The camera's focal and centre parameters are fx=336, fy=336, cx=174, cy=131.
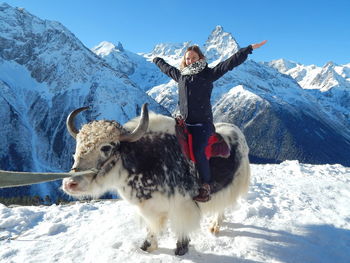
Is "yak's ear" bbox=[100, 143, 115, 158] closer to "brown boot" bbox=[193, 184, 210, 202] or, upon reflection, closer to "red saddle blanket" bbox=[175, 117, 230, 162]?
"red saddle blanket" bbox=[175, 117, 230, 162]

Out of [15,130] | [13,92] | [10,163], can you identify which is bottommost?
[10,163]

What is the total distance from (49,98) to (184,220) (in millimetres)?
168050

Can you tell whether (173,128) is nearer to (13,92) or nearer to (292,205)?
(292,205)

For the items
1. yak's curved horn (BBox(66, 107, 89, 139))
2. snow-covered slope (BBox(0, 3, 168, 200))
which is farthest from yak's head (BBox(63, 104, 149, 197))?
snow-covered slope (BBox(0, 3, 168, 200))

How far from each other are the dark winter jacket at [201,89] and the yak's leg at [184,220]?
1144 mm

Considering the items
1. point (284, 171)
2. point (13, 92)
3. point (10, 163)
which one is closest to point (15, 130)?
point (10, 163)

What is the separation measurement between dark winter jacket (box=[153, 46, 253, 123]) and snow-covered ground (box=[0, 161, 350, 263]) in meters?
1.67

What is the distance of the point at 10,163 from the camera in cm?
10975

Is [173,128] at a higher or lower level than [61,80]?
lower

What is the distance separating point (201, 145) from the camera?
4312mm

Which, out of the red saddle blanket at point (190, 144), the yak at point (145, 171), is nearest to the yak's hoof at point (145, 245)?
the yak at point (145, 171)

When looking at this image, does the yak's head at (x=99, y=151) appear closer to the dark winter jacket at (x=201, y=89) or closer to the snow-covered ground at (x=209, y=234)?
the dark winter jacket at (x=201, y=89)

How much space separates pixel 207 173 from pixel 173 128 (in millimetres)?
748

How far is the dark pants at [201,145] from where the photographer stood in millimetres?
4316
